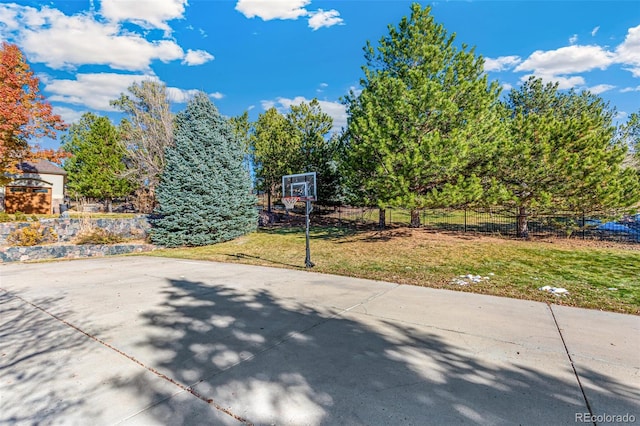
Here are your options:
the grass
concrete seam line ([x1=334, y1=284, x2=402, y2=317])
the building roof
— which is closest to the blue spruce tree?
the grass

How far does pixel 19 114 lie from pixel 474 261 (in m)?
18.9

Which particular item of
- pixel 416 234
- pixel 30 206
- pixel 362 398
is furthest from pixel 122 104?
pixel 362 398

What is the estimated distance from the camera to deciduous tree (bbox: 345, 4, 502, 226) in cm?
937

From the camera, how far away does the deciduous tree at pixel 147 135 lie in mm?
19609

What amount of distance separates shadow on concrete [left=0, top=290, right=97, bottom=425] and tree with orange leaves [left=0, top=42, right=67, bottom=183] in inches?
518

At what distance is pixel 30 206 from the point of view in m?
21.7

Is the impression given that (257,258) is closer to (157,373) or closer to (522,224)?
(157,373)

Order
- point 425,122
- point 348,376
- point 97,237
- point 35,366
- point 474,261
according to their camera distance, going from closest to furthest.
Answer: point 348,376 → point 35,366 → point 474,261 → point 425,122 → point 97,237

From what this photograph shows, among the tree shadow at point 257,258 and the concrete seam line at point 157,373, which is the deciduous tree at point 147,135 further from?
the concrete seam line at point 157,373

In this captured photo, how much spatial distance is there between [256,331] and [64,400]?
1.92 metres

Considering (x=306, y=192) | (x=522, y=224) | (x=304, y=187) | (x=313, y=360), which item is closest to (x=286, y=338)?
(x=313, y=360)

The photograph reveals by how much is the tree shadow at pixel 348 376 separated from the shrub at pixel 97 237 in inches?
426

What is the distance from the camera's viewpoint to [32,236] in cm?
1174

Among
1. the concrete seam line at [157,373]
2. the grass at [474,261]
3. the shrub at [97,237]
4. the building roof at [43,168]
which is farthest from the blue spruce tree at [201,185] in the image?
the building roof at [43,168]
